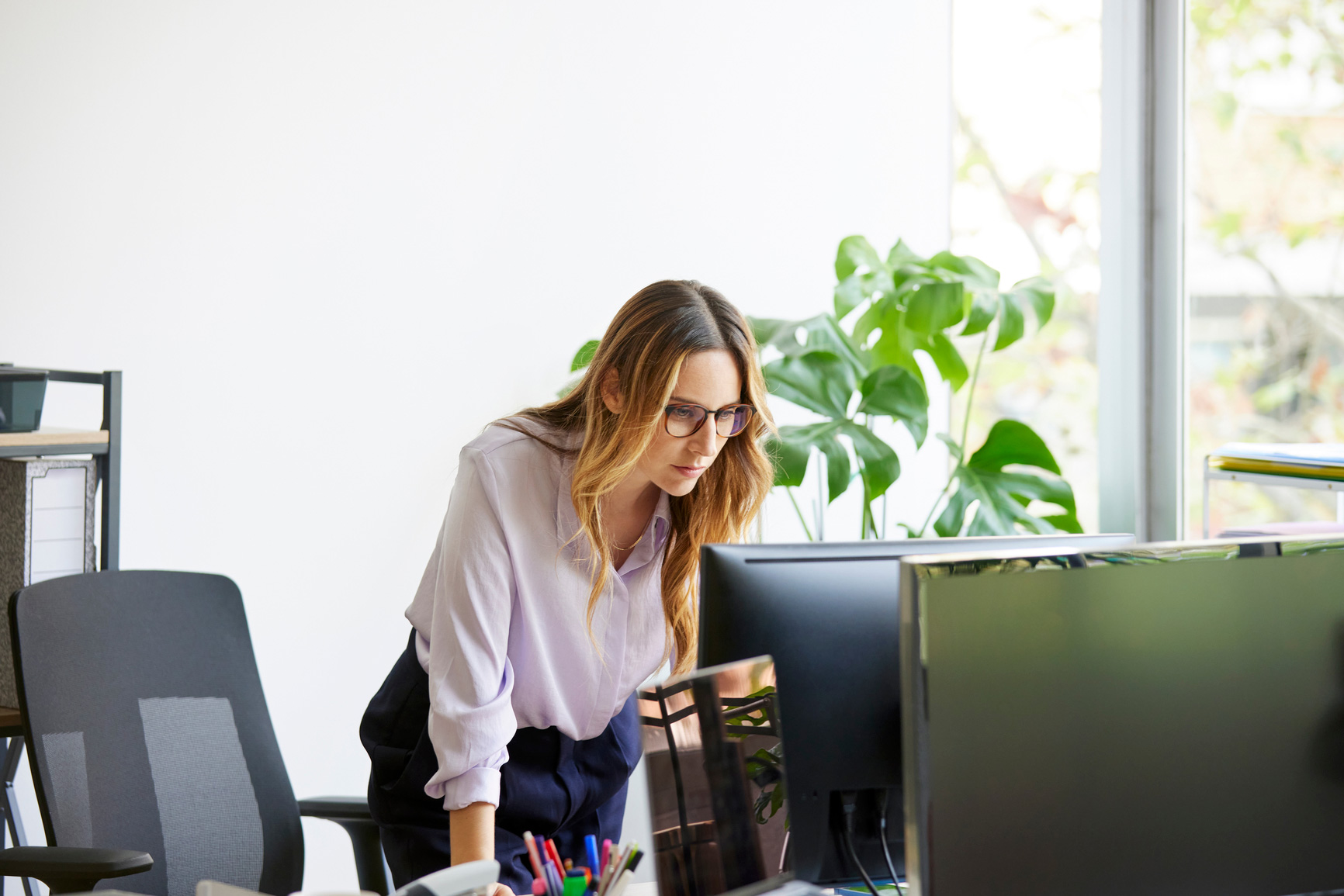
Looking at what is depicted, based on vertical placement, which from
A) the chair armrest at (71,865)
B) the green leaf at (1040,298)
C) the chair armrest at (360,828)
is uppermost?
the green leaf at (1040,298)

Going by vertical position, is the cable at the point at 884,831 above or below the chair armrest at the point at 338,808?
above

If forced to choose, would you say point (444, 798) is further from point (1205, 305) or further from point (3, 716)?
point (1205, 305)

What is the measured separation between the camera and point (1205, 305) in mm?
2850

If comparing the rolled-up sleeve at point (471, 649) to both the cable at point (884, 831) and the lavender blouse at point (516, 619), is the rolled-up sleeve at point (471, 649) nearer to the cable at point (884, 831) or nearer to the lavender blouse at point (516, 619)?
the lavender blouse at point (516, 619)

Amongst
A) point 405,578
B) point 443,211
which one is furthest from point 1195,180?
point 405,578

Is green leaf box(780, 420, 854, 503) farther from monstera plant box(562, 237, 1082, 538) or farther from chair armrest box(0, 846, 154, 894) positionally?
chair armrest box(0, 846, 154, 894)

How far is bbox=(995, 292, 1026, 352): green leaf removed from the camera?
2.30m

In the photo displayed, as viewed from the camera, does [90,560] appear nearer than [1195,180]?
Yes

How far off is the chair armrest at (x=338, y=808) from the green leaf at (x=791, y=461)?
3.14 ft

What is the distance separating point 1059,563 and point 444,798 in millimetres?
784

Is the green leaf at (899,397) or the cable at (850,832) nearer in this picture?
the cable at (850,832)

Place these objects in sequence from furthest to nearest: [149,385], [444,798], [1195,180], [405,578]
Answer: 1. [1195,180]
2. [405,578]
3. [149,385]
4. [444,798]

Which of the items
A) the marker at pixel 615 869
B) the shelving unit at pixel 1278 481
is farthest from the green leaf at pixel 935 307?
the marker at pixel 615 869

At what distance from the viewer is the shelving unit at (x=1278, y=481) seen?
5.65 ft
